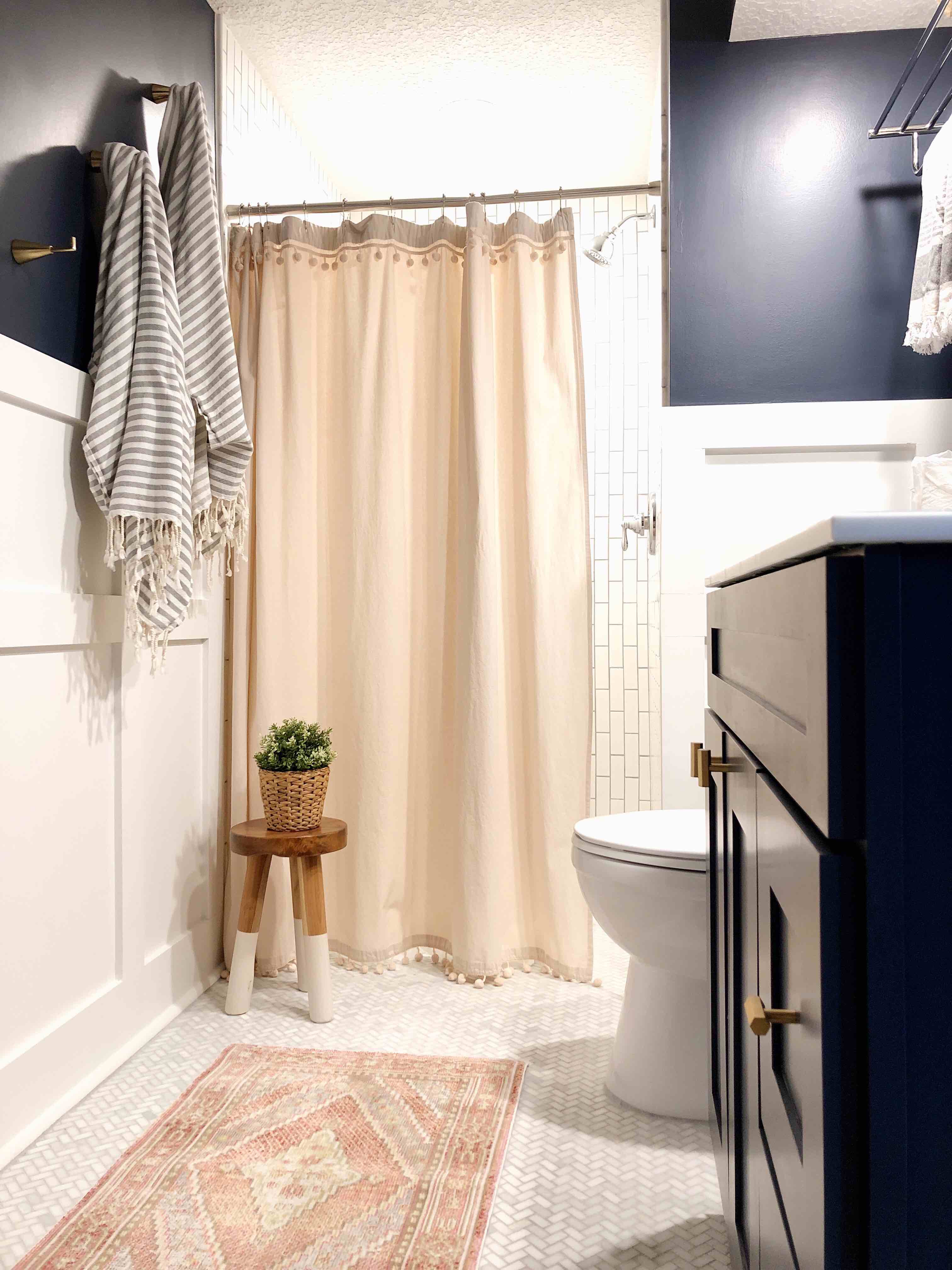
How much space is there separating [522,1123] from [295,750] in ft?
2.82

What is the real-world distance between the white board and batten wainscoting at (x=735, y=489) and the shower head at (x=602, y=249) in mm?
413

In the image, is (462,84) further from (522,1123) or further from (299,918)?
(522,1123)

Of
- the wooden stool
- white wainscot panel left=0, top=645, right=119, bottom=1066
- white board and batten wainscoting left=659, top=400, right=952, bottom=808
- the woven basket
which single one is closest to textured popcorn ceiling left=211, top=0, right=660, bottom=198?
white board and batten wainscoting left=659, top=400, right=952, bottom=808

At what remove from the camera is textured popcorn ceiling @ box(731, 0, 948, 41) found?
1944 mm

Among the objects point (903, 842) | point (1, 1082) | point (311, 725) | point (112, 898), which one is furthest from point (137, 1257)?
point (903, 842)

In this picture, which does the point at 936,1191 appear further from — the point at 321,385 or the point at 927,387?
the point at 321,385

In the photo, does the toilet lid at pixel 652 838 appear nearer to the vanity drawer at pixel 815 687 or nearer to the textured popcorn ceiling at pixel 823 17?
the vanity drawer at pixel 815 687

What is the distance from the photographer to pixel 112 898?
1.81 m

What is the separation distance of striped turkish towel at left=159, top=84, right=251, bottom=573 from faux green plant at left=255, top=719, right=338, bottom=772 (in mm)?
503

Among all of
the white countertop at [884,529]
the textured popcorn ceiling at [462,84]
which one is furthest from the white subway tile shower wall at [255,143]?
the white countertop at [884,529]

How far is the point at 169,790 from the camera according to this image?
2.05 meters

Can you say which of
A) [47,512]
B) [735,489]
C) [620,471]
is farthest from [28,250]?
[620,471]

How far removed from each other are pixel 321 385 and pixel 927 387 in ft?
4.52

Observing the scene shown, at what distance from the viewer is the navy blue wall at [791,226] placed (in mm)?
2021
